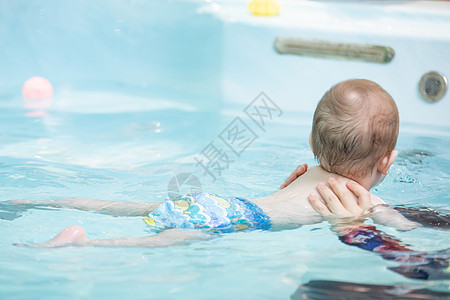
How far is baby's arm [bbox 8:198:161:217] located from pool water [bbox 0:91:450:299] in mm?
22

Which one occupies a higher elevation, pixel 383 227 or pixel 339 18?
pixel 339 18

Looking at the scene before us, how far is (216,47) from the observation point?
2.70 m

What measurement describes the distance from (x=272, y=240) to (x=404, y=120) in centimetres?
120

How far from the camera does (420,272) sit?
1.15 meters

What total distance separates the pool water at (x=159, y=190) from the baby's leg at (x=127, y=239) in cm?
1

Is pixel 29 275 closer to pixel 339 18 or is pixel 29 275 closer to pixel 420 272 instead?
pixel 420 272

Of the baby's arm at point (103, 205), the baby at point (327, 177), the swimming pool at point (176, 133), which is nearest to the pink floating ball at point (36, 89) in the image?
the swimming pool at point (176, 133)

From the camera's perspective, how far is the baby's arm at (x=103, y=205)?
1.51 meters

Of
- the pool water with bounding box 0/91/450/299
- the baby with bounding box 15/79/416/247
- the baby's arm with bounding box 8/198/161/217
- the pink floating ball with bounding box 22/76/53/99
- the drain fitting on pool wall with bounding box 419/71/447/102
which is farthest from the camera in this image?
the pink floating ball with bounding box 22/76/53/99

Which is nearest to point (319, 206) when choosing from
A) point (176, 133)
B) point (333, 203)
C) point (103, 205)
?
point (333, 203)

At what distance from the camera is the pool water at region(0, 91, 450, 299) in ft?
3.69

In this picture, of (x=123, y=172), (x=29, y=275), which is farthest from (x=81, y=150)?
(x=29, y=275)

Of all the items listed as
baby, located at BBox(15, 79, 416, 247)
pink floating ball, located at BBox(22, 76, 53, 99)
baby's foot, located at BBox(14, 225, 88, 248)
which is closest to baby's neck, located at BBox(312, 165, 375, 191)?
baby, located at BBox(15, 79, 416, 247)

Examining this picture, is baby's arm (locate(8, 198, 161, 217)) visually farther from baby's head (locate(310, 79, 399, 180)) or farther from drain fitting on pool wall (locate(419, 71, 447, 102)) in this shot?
drain fitting on pool wall (locate(419, 71, 447, 102))
